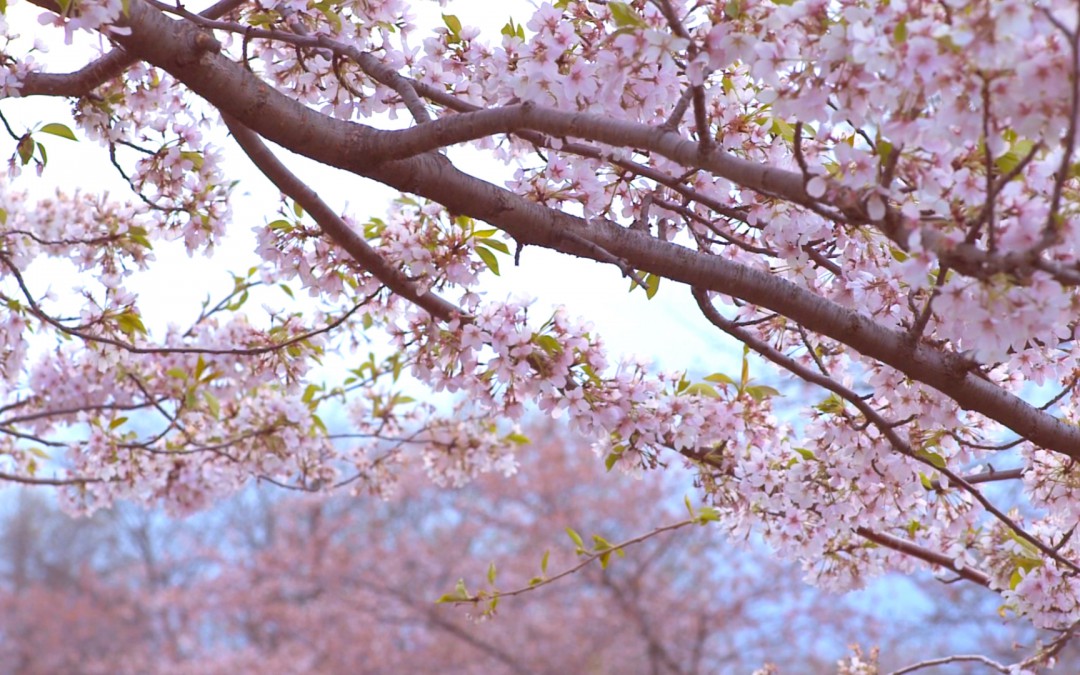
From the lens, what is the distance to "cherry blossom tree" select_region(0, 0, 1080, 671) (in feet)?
4.30

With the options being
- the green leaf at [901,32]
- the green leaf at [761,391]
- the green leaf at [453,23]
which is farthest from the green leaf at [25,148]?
the green leaf at [901,32]

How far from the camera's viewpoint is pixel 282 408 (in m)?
3.28

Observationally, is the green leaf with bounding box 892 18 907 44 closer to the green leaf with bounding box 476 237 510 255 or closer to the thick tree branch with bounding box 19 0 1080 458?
the thick tree branch with bounding box 19 0 1080 458

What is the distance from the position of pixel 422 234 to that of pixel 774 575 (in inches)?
350

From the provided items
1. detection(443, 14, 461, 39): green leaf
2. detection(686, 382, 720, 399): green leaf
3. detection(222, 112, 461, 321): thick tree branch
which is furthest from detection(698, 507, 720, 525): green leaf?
detection(443, 14, 461, 39): green leaf

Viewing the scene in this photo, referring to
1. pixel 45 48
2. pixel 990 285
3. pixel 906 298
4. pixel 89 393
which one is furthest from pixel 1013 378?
pixel 89 393

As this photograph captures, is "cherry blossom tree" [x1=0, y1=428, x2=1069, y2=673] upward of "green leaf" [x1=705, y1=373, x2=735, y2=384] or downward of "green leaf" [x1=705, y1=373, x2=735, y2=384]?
upward

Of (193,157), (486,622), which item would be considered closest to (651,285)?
(193,157)

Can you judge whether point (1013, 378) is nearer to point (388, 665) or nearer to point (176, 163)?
point (176, 163)

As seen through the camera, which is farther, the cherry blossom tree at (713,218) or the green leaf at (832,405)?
the green leaf at (832,405)

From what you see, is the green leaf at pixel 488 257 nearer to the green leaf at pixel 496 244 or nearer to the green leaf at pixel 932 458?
the green leaf at pixel 496 244

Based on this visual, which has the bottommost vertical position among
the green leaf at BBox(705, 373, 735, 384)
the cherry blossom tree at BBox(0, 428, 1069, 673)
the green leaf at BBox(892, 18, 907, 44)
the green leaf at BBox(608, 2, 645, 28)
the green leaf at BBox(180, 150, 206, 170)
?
the green leaf at BBox(892, 18, 907, 44)

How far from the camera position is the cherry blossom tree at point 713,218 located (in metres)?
1.31

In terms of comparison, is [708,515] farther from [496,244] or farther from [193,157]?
[193,157]
